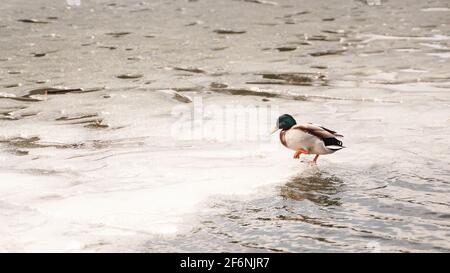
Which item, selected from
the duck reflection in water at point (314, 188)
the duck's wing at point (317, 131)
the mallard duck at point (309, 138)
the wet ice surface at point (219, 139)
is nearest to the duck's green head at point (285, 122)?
the mallard duck at point (309, 138)

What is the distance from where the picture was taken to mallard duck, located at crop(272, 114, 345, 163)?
6012mm

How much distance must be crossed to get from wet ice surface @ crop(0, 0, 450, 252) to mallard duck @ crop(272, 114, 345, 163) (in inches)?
6.4

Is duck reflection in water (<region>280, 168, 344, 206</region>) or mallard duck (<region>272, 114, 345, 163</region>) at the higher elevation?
mallard duck (<region>272, 114, 345, 163</region>)

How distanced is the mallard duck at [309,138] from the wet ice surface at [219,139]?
163 mm

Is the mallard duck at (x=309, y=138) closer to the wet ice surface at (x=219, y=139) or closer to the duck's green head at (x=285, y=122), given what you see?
the duck's green head at (x=285, y=122)

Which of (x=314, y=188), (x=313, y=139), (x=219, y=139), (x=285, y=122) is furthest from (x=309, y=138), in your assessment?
(x=219, y=139)

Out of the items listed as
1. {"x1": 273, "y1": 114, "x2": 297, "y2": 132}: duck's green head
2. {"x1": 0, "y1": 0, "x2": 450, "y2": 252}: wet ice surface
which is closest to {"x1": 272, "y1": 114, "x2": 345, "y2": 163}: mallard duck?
{"x1": 273, "y1": 114, "x2": 297, "y2": 132}: duck's green head

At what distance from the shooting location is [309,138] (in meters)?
6.05

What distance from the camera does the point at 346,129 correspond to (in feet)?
24.6

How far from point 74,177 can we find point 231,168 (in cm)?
123

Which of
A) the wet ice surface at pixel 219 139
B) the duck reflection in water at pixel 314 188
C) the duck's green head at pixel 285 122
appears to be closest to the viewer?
the wet ice surface at pixel 219 139

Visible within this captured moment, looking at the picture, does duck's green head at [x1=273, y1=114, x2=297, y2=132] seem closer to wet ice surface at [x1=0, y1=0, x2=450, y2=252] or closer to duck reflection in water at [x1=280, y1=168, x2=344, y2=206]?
wet ice surface at [x1=0, y1=0, x2=450, y2=252]

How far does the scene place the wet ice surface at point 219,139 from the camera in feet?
15.9
